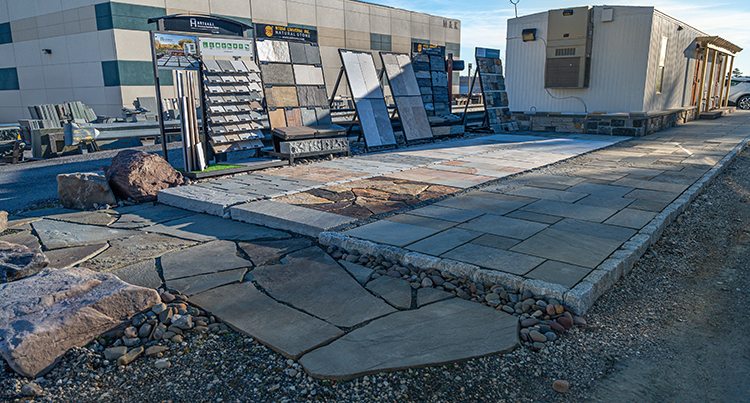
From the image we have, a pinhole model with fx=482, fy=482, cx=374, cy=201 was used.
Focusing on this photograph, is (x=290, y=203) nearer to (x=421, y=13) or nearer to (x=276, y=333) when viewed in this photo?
(x=276, y=333)

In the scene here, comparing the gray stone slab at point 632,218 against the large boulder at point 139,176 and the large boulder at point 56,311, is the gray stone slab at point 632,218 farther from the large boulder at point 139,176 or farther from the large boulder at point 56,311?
the large boulder at point 139,176

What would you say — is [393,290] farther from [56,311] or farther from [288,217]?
[56,311]

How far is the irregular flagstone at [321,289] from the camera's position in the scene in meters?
2.84

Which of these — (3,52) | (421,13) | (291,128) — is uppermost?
(421,13)

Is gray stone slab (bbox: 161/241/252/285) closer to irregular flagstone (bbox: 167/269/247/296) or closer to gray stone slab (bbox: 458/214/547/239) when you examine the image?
irregular flagstone (bbox: 167/269/247/296)

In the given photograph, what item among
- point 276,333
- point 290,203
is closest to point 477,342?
point 276,333

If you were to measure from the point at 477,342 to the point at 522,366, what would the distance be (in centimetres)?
26

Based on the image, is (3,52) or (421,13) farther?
(421,13)

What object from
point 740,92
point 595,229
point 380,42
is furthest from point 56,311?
point 740,92

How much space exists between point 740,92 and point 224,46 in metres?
27.0

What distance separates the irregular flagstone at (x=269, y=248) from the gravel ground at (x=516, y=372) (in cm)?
113

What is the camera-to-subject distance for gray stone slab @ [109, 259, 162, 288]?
130 inches

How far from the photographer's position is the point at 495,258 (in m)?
3.45

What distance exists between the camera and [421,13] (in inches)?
1201
